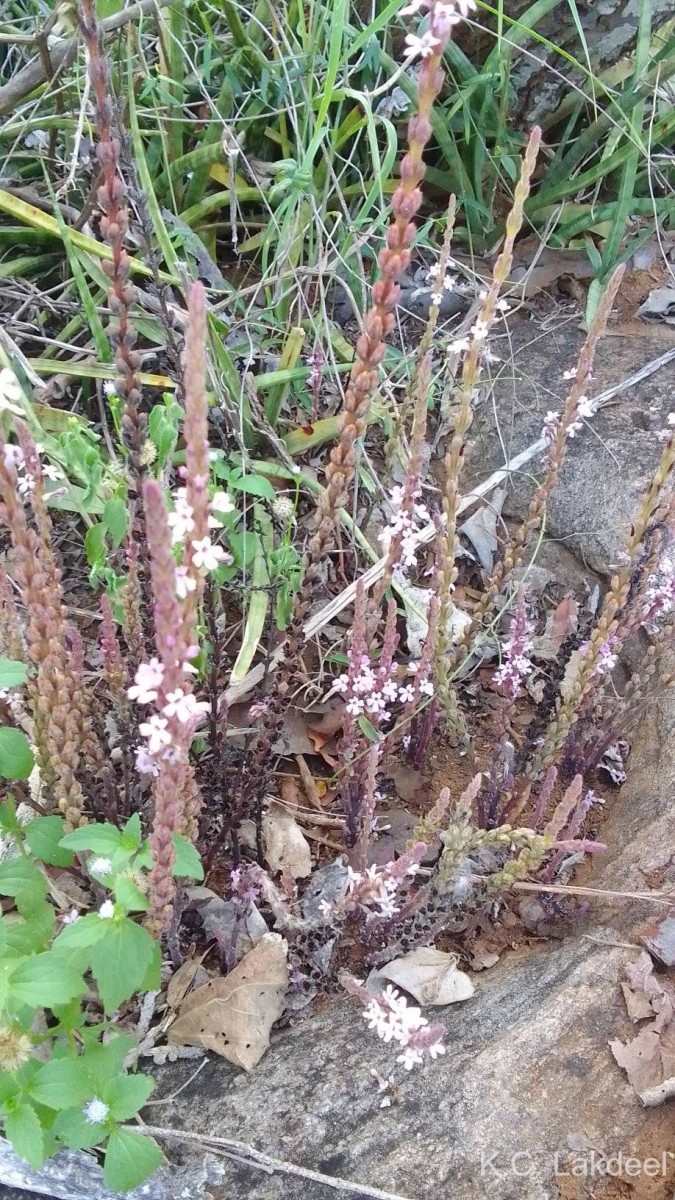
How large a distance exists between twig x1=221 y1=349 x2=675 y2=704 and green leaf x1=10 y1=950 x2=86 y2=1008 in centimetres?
77

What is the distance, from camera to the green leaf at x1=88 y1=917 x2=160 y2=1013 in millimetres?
1178

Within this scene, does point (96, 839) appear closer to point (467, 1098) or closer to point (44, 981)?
point (44, 981)

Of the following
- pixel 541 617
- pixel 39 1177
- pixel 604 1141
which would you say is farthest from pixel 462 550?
pixel 39 1177

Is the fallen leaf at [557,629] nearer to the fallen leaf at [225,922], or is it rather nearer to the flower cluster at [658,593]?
the flower cluster at [658,593]

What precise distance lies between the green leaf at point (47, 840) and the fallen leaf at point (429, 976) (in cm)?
71

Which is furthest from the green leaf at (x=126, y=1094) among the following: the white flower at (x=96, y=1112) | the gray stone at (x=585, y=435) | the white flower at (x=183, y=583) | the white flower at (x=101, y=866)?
the gray stone at (x=585, y=435)

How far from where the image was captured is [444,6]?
1012mm

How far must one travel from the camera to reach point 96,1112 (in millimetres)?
1288

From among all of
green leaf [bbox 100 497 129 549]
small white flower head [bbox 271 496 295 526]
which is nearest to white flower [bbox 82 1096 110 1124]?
green leaf [bbox 100 497 129 549]

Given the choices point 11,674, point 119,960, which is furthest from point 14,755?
point 119,960

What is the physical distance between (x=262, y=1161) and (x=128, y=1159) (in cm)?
25

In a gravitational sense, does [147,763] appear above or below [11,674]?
below

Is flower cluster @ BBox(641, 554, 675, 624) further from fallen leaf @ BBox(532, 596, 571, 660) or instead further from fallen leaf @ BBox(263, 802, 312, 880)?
fallen leaf @ BBox(263, 802, 312, 880)

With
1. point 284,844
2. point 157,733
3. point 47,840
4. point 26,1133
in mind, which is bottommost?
point 284,844
